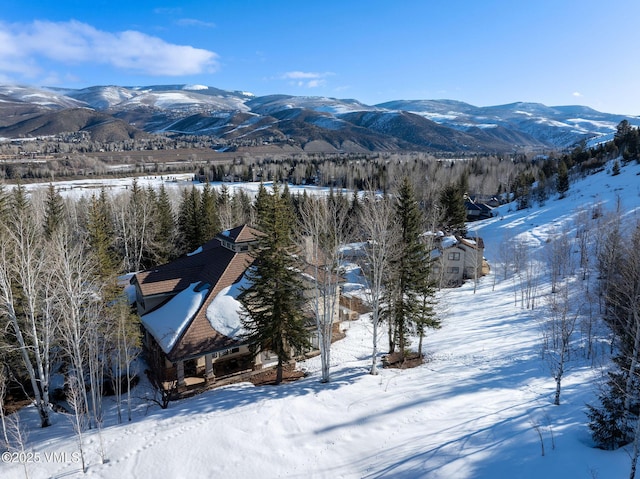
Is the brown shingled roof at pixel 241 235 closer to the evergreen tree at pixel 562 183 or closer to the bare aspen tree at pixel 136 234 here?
the bare aspen tree at pixel 136 234

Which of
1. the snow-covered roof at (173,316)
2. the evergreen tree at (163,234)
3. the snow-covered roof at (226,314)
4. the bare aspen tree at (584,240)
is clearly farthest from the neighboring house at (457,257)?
the evergreen tree at (163,234)

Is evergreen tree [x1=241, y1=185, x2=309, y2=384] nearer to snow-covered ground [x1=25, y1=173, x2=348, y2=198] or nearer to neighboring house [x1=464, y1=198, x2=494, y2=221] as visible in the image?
snow-covered ground [x1=25, y1=173, x2=348, y2=198]

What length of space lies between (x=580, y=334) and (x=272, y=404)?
23.2 meters

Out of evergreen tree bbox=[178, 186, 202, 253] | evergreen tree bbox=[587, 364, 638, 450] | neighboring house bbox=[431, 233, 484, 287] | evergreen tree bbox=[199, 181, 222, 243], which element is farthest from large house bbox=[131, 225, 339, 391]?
neighboring house bbox=[431, 233, 484, 287]

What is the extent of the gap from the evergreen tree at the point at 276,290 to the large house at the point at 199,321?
118 cm

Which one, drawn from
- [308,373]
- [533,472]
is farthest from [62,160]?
[533,472]

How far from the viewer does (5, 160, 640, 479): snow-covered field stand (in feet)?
41.2

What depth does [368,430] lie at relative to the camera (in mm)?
14758

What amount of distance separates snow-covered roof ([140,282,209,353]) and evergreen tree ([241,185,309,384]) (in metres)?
4.44

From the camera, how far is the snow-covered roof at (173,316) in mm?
21097

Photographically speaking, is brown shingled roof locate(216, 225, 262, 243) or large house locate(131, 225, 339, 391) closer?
large house locate(131, 225, 339, 391)

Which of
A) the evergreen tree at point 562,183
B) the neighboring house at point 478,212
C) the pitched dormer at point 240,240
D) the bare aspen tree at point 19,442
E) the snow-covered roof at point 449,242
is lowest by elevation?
the bare aspen tree at point 19,442

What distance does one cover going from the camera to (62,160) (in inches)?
6265

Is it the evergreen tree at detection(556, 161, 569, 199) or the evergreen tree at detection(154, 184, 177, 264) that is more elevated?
the evergreen tree at detection(556, 161, 569, 199)
